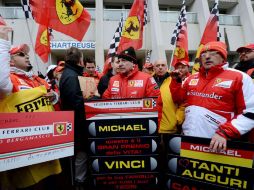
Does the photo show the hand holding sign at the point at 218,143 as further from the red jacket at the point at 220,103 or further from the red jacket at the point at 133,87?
the red jacket at the point at 133,87

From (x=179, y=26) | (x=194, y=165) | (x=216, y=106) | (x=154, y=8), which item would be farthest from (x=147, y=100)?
(x=154, y=8)

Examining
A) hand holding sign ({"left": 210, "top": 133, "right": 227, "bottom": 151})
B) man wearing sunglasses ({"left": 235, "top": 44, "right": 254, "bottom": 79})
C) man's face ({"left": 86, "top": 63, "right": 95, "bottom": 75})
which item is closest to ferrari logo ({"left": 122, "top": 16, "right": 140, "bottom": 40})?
man's face ({"left": 86, "top": 63, "right": 95, "bottom": 75})

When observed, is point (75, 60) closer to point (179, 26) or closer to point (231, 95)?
point (231, 95)

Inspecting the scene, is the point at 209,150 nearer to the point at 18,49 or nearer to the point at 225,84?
the point at 225,84

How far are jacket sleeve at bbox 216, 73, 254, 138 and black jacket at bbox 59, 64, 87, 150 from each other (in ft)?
5.92

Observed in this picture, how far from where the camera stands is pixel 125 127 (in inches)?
127

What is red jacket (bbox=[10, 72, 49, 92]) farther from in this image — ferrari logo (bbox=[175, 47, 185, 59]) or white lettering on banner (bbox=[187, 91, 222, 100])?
ferrari logo (bbox=[175, 47, 185, 59])

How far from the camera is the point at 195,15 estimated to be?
70.7 ft

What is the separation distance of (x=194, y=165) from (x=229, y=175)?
0.31 metres

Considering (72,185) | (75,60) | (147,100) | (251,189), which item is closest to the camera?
(251,189)

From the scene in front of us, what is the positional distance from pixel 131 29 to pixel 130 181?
485 cm

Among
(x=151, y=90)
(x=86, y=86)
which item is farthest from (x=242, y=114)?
(x=86, y=86)

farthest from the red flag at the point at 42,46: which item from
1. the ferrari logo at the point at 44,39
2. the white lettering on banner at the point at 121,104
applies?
the white lettering on banner at the point at 121,104

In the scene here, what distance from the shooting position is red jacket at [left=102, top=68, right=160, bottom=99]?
3.90 m
